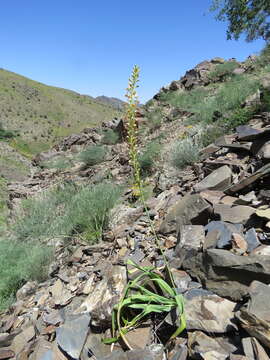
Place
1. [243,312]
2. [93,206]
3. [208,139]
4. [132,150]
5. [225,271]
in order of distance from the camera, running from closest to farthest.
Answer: [243,312], [225,271], [132,150], [93,206], [208,139]

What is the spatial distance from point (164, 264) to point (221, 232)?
23.7 inches

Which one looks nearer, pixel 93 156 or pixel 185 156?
pixel 185 156

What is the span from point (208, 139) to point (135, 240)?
3524mm

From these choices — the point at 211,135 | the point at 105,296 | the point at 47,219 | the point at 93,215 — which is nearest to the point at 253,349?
the point at 105,296

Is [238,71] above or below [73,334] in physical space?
above

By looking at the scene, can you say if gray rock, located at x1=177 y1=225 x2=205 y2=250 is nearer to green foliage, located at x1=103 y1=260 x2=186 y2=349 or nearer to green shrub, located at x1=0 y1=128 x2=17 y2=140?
green foliage, located at x1=103 y1=260 x2=186 y2=349

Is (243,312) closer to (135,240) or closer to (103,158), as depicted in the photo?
(135,240)

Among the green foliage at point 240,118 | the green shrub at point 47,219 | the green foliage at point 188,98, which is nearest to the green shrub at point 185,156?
the green foliage at point 240,118

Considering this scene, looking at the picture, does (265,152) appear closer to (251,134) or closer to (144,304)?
(251,134)

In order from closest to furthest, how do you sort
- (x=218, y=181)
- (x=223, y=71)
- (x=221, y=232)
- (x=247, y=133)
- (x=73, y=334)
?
(x=73, y=334) → (x=221, y=232) → (x=218, y=181) → (x=247, y=133) → (x=223, y=71)

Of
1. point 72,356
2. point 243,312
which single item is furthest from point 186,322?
point 72,356

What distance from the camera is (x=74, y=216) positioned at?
4.85 metres

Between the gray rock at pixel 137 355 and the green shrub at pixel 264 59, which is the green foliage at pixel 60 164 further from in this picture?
the gray rock at pixel 137 355

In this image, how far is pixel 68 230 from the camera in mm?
4859
